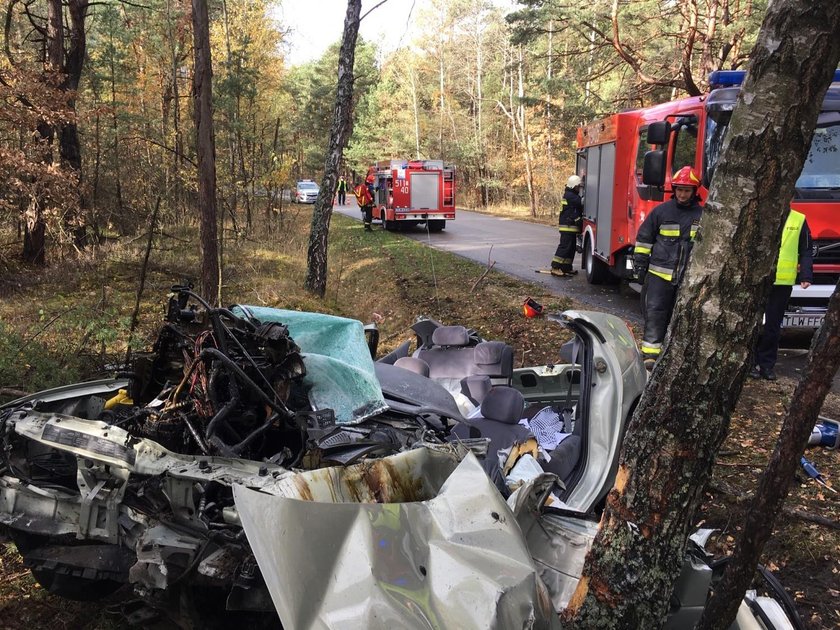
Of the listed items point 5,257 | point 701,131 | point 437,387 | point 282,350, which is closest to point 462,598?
point 282,350

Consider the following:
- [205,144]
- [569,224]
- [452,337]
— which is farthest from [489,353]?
[569,224]

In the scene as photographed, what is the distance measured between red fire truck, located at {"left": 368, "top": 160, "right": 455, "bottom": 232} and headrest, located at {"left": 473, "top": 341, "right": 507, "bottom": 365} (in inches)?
653

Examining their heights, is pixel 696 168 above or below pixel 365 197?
above

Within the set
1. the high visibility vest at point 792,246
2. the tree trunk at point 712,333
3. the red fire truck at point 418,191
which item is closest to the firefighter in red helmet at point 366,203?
the red fire truck at point 418,191

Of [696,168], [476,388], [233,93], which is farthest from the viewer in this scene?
[233,93]

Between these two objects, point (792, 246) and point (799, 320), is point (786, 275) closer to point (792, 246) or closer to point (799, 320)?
point (792, 246)

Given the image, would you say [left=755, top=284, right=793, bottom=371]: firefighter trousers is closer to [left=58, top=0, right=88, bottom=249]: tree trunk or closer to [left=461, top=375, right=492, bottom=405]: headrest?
[left=461, top=375, right=492, bottom=405]: headrest

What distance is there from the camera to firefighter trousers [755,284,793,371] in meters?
5.88

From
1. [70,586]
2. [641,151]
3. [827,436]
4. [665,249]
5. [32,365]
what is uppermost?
[641,151]

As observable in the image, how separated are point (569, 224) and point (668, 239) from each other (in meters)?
5.98

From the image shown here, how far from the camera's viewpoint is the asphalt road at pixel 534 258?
290 inches

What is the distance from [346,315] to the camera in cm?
1005

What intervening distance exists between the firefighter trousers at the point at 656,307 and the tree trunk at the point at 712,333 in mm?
4181

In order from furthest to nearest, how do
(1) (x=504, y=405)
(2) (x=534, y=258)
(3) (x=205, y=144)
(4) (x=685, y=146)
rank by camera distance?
(2) (x=534, y=258) < (3) (x=205, y=144) < (4) (x=685, y=146) < (1) (x=504, y=405)
